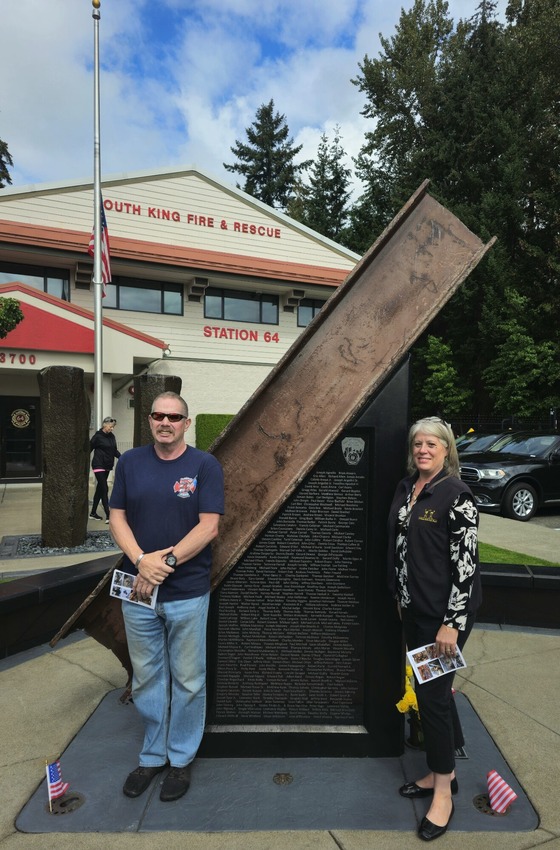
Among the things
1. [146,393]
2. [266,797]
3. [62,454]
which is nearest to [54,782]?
[266,797]

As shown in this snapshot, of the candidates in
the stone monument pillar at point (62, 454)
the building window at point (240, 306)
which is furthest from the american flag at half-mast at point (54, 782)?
the building window at point (240, 306)

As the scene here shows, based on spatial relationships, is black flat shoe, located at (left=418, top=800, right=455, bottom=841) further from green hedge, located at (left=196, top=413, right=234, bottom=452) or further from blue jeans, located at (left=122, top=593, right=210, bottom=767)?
green hedge, located at (left=196, top=413, right=234, bottom=452)

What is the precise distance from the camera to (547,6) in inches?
997

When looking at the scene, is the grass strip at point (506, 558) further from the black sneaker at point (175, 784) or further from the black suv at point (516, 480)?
the black sneaker at point (175, 784)

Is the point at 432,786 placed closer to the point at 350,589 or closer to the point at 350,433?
the point at 350,589

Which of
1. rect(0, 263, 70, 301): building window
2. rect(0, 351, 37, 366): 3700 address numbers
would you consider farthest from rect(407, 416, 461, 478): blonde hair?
rect(0, 263, 70, 301): building window

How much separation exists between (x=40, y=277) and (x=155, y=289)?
3.73 m

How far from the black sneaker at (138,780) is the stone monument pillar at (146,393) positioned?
7.21 metres

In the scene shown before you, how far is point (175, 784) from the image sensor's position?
251cm

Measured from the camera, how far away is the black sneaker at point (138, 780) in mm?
2520

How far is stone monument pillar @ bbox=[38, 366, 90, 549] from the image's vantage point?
7.70 m

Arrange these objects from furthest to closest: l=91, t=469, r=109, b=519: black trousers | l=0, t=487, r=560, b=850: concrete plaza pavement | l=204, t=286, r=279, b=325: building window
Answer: l=204, t=286, r=279, b=325: building window < l=91, t=469, r=109, b=519: black trousers < l=0, t=487, r=560, b=850: concrete plaza pavement

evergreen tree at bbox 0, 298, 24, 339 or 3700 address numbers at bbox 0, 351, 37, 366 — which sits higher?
evergreen tree at bbox 0, 298, 24, 339

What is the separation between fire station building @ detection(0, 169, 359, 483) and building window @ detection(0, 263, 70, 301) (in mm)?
32
